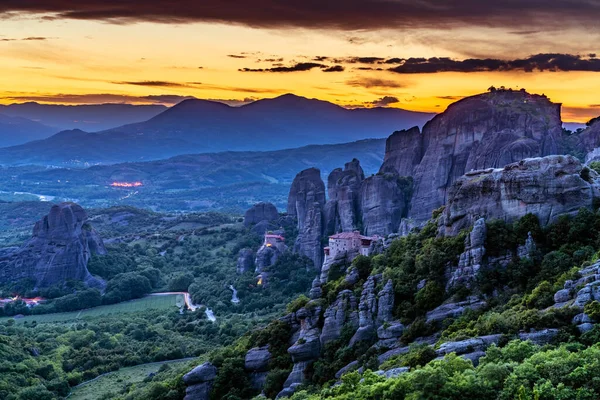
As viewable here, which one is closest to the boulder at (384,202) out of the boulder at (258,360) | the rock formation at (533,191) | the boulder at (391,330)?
the boulder at (258,360)

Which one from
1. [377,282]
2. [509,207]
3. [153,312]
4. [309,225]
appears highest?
[509,207]

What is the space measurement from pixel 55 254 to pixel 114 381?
A: 46749 millimetres

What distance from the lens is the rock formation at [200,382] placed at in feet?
149

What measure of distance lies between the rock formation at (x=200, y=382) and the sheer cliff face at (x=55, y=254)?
61.5 m

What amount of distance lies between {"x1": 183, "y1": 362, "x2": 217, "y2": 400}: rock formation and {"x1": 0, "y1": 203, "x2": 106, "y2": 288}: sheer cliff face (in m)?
61.5

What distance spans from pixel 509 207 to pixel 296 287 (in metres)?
54.0

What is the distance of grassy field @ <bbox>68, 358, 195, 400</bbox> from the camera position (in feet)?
197

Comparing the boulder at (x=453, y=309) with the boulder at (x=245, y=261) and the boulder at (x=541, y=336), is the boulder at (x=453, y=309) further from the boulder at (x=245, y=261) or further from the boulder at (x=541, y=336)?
the boulder at (x=245, y=261)

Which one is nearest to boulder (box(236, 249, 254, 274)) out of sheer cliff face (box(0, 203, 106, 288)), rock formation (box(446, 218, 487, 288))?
sheer cliff face (box(0, 203, 106, 288))

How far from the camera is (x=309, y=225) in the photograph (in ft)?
331

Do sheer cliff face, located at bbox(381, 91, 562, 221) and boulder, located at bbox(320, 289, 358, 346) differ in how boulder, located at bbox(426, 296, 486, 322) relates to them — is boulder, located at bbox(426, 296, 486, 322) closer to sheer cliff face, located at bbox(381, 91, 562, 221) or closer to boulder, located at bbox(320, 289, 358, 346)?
boulder, located at bbox(320, 289, 358, 346)

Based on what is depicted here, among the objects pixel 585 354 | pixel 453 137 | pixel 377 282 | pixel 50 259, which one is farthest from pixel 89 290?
pixel 585 354

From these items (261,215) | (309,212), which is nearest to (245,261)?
(309,212)

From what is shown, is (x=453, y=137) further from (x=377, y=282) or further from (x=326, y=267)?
(x=377, y=282)
